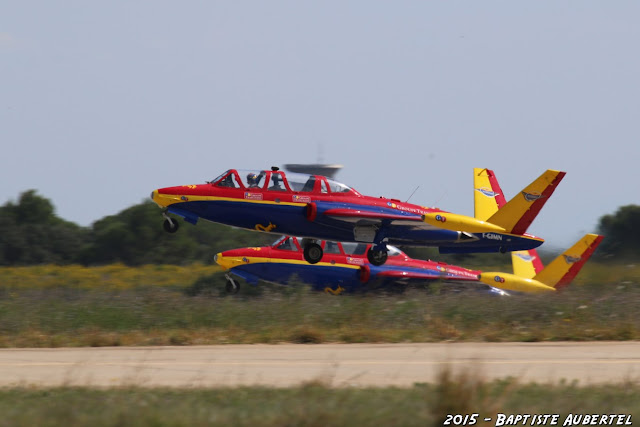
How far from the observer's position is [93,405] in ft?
32.0

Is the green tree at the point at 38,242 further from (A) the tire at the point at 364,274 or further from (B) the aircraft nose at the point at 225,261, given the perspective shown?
(A) the tire at the point at 364,274

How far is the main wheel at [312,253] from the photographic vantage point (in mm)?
28594

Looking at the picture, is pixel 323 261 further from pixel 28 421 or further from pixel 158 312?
pixel 28 421

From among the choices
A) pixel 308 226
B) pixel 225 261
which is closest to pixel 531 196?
pixel 308 226

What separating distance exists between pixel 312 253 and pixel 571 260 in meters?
9.36

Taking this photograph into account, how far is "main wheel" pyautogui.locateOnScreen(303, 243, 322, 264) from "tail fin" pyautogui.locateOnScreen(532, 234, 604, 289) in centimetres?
873

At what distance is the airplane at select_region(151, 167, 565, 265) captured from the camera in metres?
26.3

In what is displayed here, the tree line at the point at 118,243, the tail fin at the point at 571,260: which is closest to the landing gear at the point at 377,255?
the tail fin at the point at 571,260

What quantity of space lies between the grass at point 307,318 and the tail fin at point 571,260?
25.7ft

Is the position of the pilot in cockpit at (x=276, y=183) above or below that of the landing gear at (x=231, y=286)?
above

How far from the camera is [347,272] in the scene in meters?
32.5

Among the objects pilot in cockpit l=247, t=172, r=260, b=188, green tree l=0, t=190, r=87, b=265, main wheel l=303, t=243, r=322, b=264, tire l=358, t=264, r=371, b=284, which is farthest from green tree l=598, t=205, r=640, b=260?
green tree l=0, t=190, r=87, b=265

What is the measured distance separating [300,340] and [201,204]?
9.50 meters

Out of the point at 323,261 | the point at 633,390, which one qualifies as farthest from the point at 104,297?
the point at 633,390
